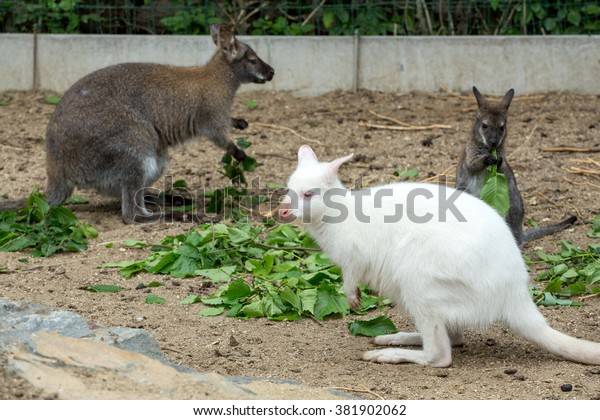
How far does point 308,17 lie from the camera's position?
9477mm

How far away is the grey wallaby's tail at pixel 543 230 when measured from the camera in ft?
20.3

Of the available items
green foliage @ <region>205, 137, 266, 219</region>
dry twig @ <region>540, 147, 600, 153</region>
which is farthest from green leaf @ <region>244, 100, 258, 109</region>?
dry twig @ <region>540, 147, 600, 153</region>

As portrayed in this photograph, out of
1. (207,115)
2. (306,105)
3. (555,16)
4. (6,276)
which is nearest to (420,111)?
(306,105)

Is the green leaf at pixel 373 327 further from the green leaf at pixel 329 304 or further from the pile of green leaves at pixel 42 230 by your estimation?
the pile of green leaves at pixel 42 230

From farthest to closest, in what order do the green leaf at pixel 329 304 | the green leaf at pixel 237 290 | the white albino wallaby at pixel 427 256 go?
the green leaf at pixel 237 290 → the green leaf at pixel 329 304 → the white albino wallaby at pixel 427 256

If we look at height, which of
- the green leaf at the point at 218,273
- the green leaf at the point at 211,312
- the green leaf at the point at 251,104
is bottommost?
the green leaf at the point at 211,312

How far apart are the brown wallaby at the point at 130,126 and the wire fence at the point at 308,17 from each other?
242 centimetres

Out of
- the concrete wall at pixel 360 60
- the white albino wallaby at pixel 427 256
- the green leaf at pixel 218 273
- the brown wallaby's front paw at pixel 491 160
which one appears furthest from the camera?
the concrete wall at pixel 360 60

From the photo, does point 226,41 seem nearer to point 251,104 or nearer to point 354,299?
point 251,104

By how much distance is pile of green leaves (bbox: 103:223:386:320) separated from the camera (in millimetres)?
5059

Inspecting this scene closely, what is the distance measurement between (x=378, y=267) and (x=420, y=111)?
4.70 meters

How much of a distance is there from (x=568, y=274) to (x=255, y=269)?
66.9 inches

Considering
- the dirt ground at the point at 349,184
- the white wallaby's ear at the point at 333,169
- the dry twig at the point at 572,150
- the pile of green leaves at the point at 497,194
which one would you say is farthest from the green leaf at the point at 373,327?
the dry twig at the point at 572,150

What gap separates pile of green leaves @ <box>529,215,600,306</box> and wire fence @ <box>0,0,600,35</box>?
3.91m
